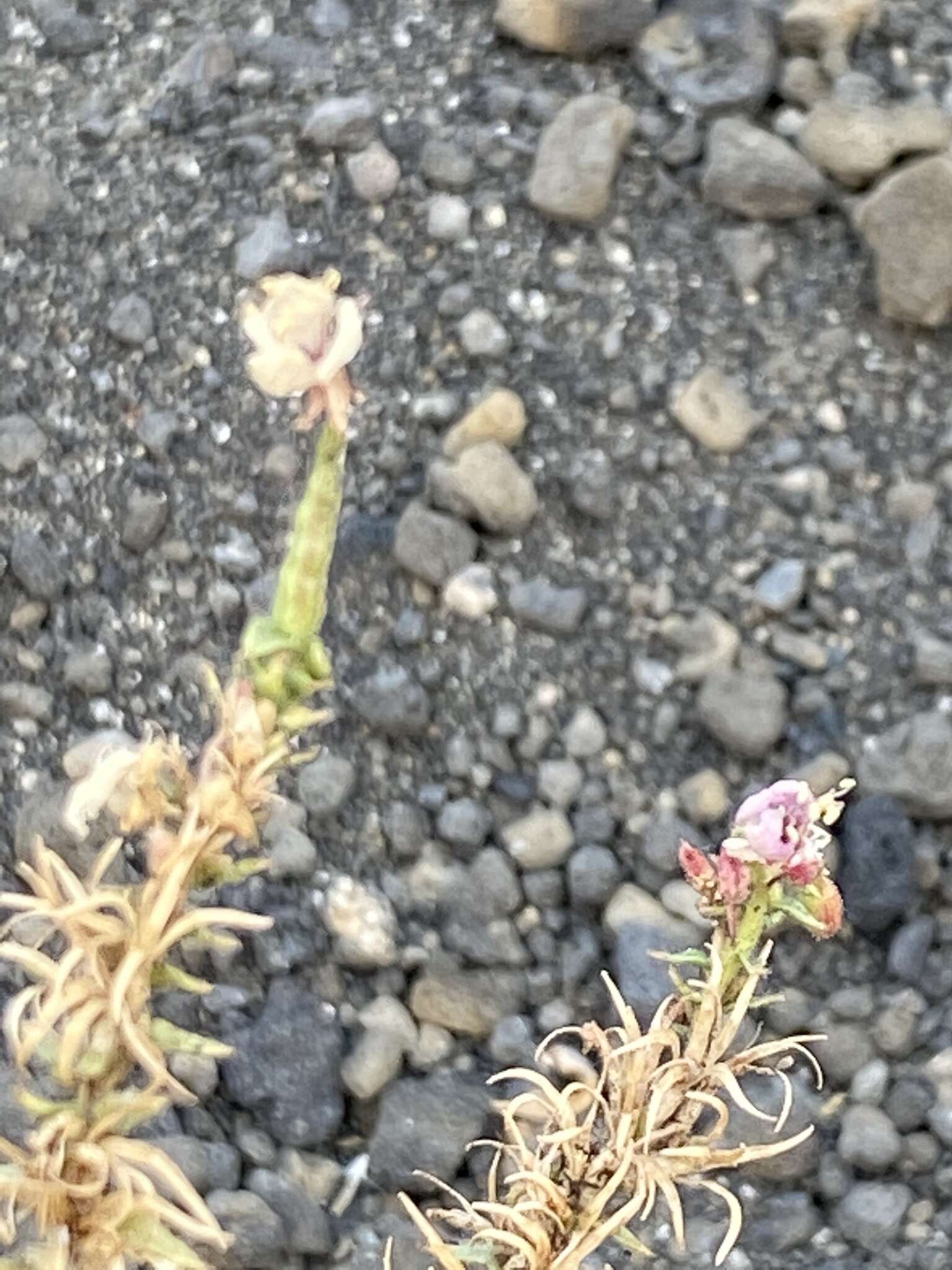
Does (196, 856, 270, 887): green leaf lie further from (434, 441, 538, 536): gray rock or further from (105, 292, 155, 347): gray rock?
(105, 292, 155, 347): gray rock

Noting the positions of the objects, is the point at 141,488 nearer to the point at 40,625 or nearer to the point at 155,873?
the point at 40,625

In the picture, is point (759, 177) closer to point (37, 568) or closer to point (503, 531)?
point (503, 531)

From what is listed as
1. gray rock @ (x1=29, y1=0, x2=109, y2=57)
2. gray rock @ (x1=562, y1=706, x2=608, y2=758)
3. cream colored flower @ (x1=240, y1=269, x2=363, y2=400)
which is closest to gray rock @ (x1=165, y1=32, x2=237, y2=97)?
gray rock @ (x1=29, y1=0, x2=109, y2=57)

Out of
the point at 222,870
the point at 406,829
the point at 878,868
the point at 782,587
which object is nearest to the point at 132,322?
the point at 406,829

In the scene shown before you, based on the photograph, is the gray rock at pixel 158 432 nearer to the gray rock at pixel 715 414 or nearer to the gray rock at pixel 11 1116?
the gray rock at pixel 715 414

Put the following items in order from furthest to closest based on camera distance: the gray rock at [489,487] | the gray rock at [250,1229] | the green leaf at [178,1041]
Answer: the gray rock at [489,487]
the gray rock at [250,1229]
the green leaf at [178,1041]

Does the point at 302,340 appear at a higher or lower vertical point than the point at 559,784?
higher

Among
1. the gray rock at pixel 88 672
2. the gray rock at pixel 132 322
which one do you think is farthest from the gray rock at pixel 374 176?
the gray rock at pixel 88 672
